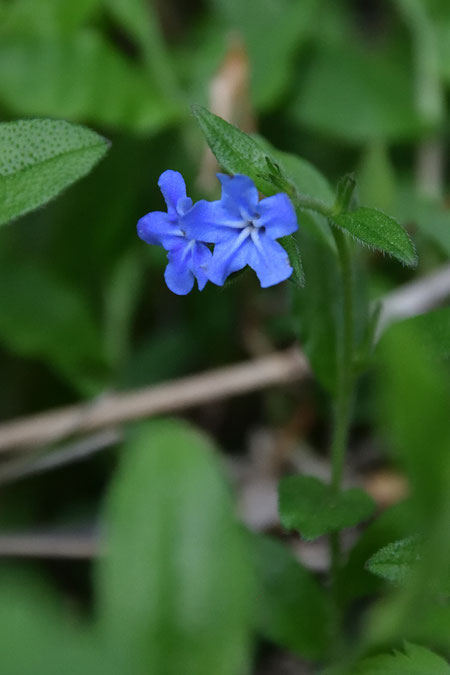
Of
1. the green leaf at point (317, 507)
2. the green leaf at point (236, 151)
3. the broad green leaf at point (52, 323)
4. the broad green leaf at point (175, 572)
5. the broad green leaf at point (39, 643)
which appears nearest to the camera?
the broad green leaf at point (39, 643)

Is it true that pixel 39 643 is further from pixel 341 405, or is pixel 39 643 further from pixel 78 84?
pixel 78 84

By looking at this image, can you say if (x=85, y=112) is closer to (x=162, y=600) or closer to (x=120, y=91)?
(x=120, y=91)

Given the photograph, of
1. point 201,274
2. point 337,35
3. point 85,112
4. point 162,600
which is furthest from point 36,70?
point 162,600

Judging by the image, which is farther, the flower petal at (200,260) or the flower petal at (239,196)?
the flower petal at (200,260)

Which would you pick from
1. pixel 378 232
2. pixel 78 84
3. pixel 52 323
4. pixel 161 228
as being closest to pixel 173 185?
pixel 161 228

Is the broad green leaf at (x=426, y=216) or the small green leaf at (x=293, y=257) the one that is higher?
the small green leaf at (x=293, y=257)

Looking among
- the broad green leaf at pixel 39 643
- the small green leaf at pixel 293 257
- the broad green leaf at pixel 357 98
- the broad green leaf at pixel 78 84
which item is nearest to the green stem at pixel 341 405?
the small green leaf at pixel 293 257

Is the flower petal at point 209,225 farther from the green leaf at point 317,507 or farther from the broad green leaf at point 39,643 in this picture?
the broad green leaf at point 39,643

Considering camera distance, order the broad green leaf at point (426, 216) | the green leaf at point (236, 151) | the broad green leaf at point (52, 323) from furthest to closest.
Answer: the broad green leaf at point (52, 323), the broad green leaf at point (426, 216), the green leaf at point (236, 151)
